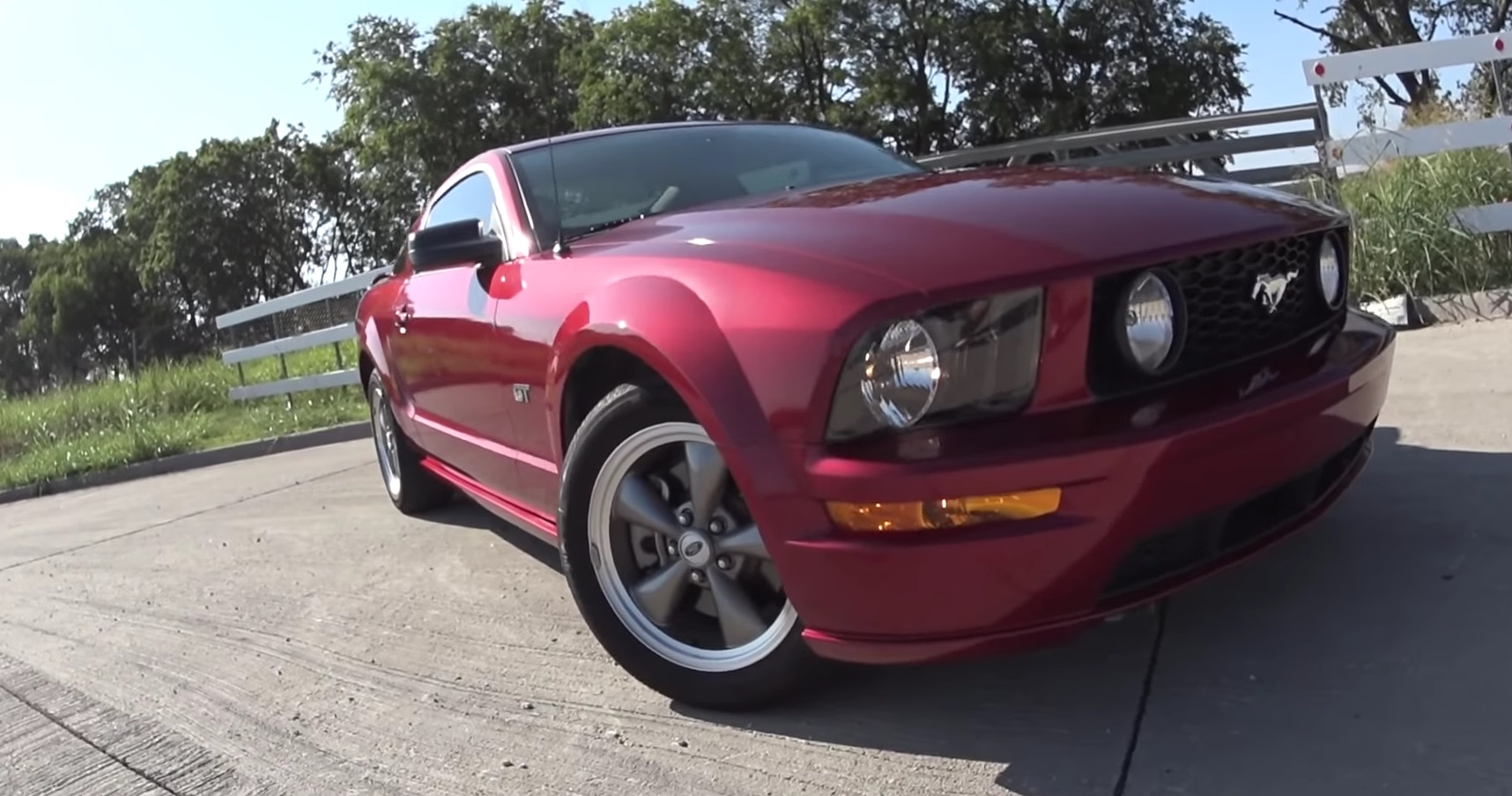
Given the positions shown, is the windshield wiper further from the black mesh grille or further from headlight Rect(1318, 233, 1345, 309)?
headlight Rect(1318, 233, 1345, 309)

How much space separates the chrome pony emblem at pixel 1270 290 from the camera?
2.60 meters

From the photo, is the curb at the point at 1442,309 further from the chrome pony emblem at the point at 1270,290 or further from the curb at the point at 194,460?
the curb at the point at 194,460

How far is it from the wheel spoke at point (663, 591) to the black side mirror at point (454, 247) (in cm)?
115

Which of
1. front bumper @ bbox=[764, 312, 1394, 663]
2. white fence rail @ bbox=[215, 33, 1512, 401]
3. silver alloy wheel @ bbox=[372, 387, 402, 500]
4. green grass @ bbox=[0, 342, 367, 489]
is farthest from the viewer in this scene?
green grass @ bbox=[0, 342, 367, 489]

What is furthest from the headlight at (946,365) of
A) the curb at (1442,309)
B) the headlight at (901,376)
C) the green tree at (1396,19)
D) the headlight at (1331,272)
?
the green tree at (1396,19)

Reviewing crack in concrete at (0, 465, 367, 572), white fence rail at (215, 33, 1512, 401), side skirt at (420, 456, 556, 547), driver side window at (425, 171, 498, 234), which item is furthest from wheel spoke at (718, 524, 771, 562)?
crack in concrete at (0, 465, 367, 572)

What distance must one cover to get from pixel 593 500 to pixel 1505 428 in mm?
2918

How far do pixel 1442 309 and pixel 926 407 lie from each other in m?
4.83

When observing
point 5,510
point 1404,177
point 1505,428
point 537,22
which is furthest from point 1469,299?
point 537,22

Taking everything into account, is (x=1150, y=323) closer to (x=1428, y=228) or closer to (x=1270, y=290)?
(x=1270, y=290)

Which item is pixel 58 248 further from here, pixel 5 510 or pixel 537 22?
pixel 5 510

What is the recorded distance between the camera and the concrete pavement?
7.70ft

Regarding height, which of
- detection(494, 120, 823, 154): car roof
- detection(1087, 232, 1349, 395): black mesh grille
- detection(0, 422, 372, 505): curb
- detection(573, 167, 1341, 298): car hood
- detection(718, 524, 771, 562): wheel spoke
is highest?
detection(494, 120, 823, 154): car roof

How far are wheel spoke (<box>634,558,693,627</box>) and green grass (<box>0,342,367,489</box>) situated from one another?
7743 mm
